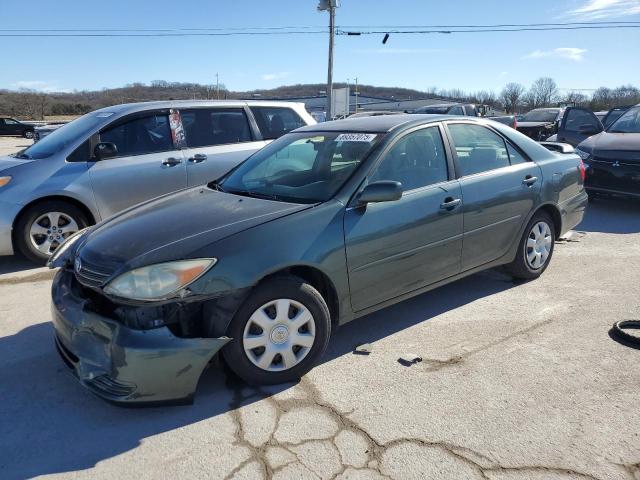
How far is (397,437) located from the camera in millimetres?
2605

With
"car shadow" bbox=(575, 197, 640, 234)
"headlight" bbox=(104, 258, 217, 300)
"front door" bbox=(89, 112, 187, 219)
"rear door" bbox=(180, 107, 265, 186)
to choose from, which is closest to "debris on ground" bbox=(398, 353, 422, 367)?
"headlight" bbox=(104, 258, 217, 300)

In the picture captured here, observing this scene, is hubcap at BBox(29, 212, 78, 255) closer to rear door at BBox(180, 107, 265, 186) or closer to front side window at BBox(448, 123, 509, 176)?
rear door at BBox(180, 107, 265, 186)

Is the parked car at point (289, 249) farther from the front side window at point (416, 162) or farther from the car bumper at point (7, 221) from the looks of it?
the car bumper at point (7, 221)

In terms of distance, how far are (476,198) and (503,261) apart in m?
0.76

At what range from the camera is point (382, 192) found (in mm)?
3273

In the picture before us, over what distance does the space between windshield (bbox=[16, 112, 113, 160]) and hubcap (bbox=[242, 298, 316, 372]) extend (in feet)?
13.1

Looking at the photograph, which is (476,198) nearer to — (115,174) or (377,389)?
(377,389)

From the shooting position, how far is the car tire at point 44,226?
17.7 feet

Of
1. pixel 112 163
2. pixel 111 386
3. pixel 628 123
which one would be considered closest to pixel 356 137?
pixel 111 386

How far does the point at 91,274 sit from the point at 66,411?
30.5 inches

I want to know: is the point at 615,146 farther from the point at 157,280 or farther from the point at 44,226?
the point at 44,226

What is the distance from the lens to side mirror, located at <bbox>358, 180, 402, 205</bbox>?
3275 millimetres

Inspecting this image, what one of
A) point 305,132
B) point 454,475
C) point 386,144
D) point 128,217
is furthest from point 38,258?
point 454,475

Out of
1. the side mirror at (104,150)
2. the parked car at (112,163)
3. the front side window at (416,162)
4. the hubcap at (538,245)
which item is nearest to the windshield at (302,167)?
the front side window at (416,162)
